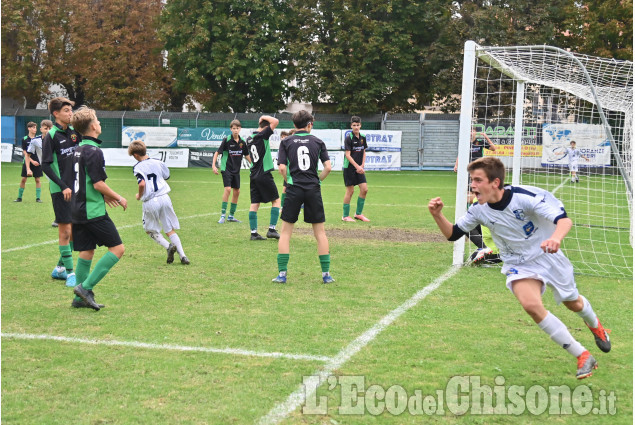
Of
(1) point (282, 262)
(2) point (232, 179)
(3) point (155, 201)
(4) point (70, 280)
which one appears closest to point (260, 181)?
(2) point (232, 179)

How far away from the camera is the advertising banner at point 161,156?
1307 inches

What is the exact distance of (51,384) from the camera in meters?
4.63

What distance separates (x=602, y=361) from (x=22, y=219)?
11.8 m

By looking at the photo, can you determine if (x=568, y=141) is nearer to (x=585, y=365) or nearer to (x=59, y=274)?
(x=59, y=274)

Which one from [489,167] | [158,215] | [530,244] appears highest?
[489,167]

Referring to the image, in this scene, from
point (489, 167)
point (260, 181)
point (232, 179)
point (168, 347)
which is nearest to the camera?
point (489, 167)

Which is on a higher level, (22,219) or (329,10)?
(329,10)

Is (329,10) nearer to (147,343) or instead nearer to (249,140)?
(249,140)

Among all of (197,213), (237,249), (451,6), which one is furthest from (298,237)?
(451,6)

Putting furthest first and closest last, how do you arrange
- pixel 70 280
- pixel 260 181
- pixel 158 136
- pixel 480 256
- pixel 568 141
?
pixel 158 136
pixel 568 141
pixel 260 181
pixel 480 256
pixel 70 280

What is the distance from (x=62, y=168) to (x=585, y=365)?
19.7 ft

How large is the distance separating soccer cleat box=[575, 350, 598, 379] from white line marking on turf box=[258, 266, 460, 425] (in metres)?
1.64

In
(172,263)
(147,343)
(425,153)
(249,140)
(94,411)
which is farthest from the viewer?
(425,153)

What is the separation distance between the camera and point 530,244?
5078mm
